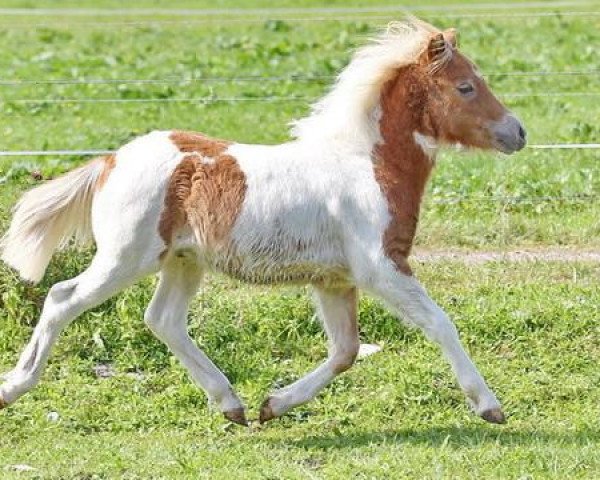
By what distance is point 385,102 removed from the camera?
804 centimetres

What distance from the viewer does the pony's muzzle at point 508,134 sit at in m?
8.08

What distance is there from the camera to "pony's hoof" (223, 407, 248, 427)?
802cm

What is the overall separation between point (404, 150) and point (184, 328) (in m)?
1.42

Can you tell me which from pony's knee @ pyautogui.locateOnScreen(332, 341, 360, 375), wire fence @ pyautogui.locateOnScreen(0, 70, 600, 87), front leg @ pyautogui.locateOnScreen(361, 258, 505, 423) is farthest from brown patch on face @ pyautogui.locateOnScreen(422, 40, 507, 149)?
wire fence @ pyautogui.locateOnScreen(0, 70, 600, 87)

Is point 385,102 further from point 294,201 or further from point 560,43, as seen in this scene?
point 560,43

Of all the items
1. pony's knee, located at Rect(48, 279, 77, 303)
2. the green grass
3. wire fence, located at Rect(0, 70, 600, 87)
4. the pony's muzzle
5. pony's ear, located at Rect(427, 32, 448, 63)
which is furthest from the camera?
wire fence, located at Rect(0, 70, 600, 87)

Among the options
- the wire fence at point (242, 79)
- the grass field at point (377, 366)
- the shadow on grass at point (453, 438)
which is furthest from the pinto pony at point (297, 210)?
the wire fence at point (242, 79)

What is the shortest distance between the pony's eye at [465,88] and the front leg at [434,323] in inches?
38.3

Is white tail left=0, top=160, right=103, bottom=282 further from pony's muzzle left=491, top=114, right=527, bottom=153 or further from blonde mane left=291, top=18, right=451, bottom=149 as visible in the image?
pony's muzzle left=491, top=114, right=527, bottom=153

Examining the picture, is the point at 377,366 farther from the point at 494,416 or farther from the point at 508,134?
the point at 508,134

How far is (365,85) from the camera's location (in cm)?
803

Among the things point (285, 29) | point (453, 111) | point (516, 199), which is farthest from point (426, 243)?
point (285, 29)

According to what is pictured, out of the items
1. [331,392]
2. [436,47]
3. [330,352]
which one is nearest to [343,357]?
[330,352]

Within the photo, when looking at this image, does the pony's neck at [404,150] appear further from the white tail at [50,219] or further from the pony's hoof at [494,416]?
the white tail at [50,219]
